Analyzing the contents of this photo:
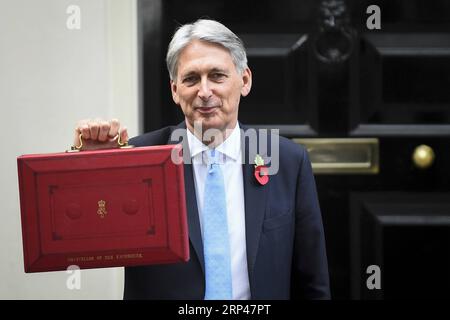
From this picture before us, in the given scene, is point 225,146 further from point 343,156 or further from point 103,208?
point 343,156

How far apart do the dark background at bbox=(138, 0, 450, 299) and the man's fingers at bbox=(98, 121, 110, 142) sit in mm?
901

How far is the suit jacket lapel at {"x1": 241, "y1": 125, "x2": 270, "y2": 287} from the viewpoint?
167cm

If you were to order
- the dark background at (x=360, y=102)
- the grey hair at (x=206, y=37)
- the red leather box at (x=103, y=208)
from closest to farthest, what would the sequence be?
the red leather box at (x=103, y=208) → the grey hair at (x=206, y=37) → the dark background at (x=360, y=102)

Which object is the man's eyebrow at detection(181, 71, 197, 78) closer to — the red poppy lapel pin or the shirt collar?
the shirt collar

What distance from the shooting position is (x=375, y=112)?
2438 mm

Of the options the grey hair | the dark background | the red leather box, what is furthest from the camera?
the dark background

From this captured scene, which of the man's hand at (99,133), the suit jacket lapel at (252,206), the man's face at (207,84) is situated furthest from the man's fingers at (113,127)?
the suit jacket lapel at (252,206)

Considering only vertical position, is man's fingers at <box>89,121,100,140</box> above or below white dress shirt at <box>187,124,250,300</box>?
above

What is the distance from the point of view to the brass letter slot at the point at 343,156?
8.06 feet

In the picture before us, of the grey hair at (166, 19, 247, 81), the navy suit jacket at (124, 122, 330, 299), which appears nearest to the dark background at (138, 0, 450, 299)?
the navy suit jacket at (124, 122, 330, 299)

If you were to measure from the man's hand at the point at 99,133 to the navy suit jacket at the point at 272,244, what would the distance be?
0.70 ft

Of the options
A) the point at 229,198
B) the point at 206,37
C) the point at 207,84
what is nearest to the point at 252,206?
the point at 229,198

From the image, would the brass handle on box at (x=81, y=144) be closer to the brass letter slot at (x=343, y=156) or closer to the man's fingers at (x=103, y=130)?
the man's fingers at (x=103, y=130)

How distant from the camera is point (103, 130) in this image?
1551 millimetres
